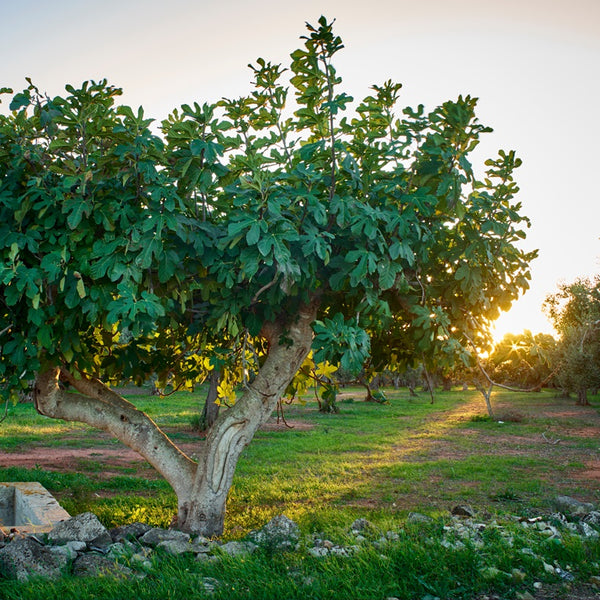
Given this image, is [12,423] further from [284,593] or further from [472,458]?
[284,593]

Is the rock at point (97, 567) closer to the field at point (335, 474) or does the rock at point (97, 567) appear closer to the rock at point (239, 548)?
the field at point (335, 474)

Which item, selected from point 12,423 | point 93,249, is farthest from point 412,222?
point 12,423

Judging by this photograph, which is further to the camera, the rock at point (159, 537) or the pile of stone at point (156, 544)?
the rock at point (159, 537)

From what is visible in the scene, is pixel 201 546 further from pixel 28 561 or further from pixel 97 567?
pixel 28 561

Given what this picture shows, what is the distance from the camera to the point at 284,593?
4.04m

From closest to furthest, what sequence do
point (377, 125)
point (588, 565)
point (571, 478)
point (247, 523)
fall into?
point (588, 565), point (377, 125), point (247, 523), point (571, 478)

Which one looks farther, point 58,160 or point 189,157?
point 58,160

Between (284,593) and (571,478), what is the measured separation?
338 inches

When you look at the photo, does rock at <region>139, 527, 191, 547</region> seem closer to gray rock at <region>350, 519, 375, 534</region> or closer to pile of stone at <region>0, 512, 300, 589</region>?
pile of stone at <region>0, 512, 300, 589</region>

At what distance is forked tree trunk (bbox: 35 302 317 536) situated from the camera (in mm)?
6133

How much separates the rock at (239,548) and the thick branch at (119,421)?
4.45 feet

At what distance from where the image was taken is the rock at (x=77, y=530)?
5.27 m

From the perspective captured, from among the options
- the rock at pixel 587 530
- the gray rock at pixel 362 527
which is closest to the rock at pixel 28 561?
the gray rock at pixel 362 527

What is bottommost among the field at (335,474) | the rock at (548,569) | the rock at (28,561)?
the field at (335,474)
